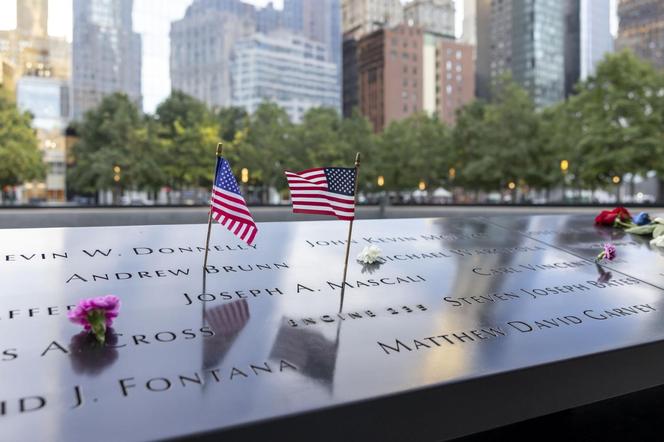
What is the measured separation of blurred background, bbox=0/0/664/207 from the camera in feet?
121

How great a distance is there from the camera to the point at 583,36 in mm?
127062

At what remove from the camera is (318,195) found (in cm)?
443

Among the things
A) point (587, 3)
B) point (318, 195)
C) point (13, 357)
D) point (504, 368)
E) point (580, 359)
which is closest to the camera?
point (13, 357)

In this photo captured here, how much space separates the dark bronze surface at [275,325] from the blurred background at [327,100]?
2537cm

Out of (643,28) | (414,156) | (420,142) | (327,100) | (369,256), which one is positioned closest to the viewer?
(369,256)

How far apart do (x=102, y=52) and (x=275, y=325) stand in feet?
243

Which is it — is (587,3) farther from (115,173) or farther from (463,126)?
(115,173)

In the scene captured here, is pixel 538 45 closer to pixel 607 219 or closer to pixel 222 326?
pixel 607 219

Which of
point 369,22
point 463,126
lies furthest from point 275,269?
point 369,22

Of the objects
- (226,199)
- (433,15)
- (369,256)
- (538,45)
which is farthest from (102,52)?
(433,15)

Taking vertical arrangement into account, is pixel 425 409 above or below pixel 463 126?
below

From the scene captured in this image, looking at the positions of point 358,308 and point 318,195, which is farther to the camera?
point 318,195

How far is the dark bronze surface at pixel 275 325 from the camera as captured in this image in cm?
261

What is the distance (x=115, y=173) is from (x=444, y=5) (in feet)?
400
